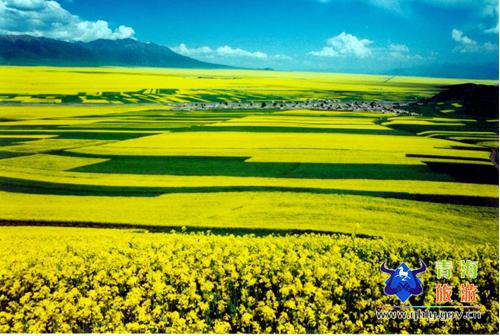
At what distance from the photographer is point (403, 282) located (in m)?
9.25

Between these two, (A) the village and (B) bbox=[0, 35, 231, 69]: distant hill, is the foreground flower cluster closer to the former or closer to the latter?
(B) bbox=[0, 35, 231, 69]: distant hill

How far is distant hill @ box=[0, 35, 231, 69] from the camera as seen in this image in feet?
55.1

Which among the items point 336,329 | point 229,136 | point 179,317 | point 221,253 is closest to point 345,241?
point 336,329

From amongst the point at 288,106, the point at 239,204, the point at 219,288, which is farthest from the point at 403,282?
the point at 288,106

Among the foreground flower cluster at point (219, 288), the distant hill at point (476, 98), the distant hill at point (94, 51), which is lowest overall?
the foreground flower cluster at point (219, 288)

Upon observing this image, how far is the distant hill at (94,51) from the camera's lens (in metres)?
16.8

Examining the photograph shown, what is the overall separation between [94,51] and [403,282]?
1732 cm

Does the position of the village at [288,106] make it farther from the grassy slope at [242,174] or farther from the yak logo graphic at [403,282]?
the yak logo graphic at [403,282]

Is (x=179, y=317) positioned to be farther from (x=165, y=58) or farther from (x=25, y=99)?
(x=25, y=99)

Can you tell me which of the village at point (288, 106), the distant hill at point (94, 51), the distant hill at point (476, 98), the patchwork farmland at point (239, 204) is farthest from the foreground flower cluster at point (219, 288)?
the village at point (288, 106)

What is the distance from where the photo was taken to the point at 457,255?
938 centimetres

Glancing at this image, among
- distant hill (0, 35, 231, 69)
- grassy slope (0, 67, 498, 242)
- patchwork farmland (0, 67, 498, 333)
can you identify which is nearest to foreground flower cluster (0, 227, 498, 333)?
patchwork farmland (0, 67, 498, 333)

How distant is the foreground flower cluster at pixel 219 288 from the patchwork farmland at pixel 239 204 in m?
0.04

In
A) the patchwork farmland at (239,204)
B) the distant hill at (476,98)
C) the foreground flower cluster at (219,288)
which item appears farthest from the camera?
the distant hill at (476,98)
